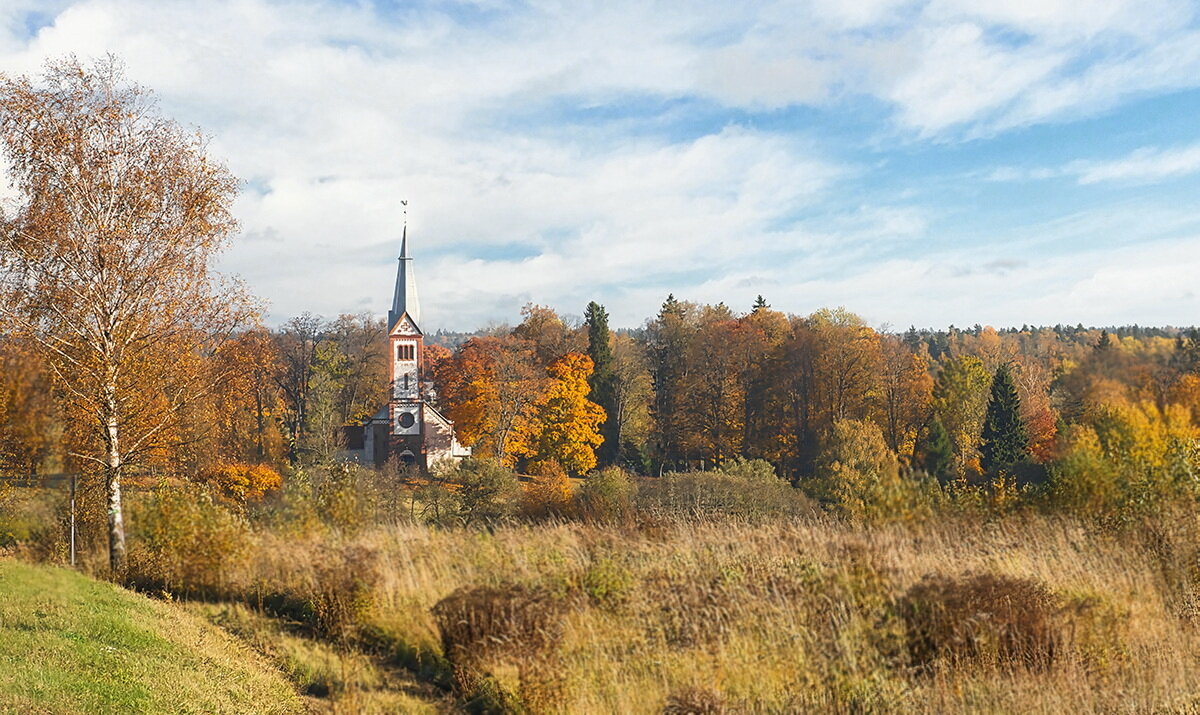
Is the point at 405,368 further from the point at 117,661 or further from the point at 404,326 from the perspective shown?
the point at 117,661

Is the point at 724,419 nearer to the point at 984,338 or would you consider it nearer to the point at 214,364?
the point at 984,338

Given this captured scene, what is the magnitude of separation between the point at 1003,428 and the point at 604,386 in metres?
21.6

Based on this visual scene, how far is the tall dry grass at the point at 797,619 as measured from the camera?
249 inches

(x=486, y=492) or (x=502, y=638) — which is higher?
(x=502, y=638)

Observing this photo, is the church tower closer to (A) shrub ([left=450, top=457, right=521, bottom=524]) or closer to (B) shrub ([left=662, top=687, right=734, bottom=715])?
(A) shrub ([left=450, top=457, right=521, bottom=524])

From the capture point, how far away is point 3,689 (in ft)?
19.2

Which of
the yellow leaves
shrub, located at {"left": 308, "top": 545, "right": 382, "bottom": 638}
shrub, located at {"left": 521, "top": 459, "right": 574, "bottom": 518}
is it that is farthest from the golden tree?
the yellow leaves

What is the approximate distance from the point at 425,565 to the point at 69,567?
22.9 feet

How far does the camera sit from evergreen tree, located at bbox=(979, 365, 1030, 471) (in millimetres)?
36656

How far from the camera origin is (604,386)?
162 feet

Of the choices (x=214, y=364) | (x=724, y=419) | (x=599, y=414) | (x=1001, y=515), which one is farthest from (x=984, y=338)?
(x=214, y=364)

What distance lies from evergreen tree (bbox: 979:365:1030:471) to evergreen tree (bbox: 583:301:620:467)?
19.9m

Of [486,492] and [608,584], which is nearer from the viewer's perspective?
[608,584]

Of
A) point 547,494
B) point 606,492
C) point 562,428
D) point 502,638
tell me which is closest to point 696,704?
point 502,638
